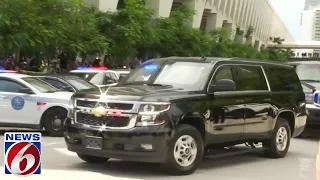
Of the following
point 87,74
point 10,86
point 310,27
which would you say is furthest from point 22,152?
point 310,27

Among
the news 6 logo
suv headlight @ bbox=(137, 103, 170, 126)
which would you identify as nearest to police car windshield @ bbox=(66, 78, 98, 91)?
suv headlight @ bbox=(137, 103, 170, 126)

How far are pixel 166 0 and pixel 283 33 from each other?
462ft

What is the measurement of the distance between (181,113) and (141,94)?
64cm

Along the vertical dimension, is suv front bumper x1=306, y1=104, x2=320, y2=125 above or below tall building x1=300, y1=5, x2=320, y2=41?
below

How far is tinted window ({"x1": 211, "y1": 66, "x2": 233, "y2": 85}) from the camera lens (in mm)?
8859

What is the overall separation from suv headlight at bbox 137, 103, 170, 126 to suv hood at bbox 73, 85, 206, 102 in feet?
0.31

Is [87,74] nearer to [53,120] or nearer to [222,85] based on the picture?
[53,120]

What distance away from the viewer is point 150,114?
7762 millimetres

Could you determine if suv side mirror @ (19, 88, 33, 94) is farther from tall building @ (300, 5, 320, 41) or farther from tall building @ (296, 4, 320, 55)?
tall building @ (296, 4, 320, 55)

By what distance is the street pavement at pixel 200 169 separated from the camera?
8016 mm

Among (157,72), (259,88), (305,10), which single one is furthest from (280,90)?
(305,10)

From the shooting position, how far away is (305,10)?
544ft

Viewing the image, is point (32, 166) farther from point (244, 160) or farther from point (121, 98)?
point (244, 160)

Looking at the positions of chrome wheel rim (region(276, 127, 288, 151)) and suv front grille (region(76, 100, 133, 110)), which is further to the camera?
chrome wheel rim (region(276, 127, 288, 151))
